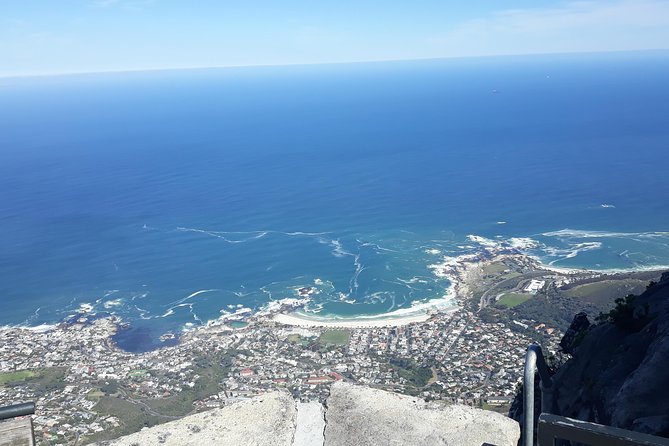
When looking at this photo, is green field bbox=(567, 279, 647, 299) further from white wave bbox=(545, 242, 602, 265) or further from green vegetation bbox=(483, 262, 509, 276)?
white wave bbox=(545, 242, 602, 265)

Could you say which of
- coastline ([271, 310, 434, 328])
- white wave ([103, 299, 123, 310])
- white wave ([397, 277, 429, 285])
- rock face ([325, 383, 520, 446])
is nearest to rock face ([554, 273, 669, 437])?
rock face ([325, 383, 520, 446])

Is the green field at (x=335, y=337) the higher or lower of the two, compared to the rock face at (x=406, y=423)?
lower

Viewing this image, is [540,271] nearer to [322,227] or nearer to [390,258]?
[390,258]

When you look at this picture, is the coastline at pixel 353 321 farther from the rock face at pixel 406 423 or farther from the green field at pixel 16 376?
the rock face at pixel 406 423

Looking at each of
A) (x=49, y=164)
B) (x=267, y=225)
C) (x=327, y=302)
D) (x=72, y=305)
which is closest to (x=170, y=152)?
(x=49, y=164)

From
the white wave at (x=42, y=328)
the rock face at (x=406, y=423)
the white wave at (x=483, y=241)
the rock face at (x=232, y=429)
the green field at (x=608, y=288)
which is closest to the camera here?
the rock face at (x=406, y=423)

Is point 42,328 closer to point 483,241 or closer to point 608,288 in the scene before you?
point 483,241

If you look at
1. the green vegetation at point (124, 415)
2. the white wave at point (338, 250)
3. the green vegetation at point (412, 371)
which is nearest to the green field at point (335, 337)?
the green vegetation at point (412, 371)
